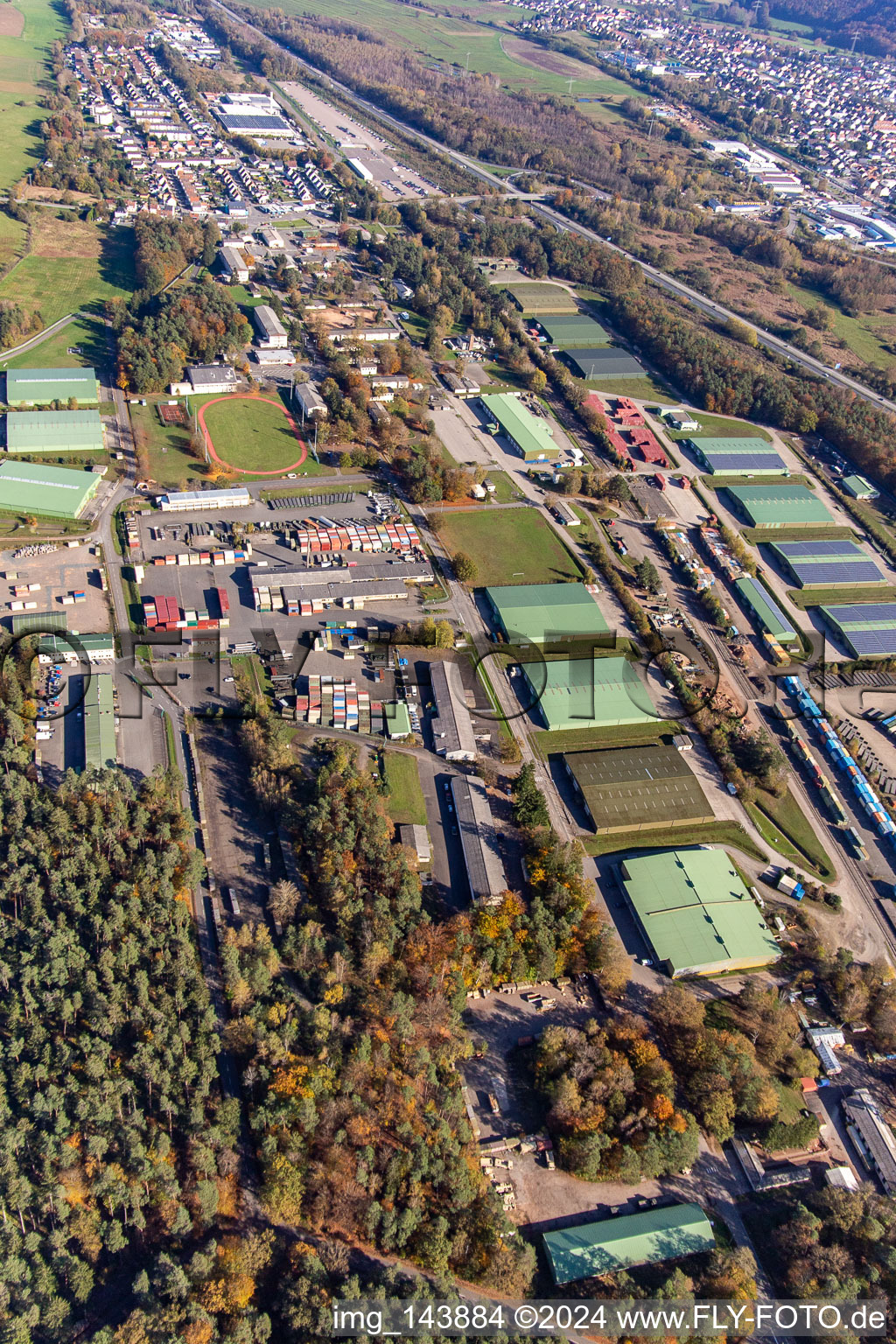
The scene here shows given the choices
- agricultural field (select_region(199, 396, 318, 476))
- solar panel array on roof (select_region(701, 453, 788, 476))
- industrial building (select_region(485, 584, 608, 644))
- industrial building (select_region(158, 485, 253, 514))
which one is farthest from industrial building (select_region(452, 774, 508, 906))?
solar panel array on roof (select_region(701, 453, 788, 476))

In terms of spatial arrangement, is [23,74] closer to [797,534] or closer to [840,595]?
[797,534]

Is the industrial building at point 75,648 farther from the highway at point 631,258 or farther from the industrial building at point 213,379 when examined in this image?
the highway at point 631,258

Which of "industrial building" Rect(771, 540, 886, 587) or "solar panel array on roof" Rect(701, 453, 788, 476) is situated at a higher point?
"solar panel array on roof" Rect(701, 453, 788, 476)

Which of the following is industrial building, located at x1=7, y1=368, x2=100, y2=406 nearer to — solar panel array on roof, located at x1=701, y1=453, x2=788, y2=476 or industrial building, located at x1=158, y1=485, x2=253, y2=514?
industrial building, located at x1=158, y1=485, x2=253, y2=514

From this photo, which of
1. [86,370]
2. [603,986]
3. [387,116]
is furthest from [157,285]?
[387,116]

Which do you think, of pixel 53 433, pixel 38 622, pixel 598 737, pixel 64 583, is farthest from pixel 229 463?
pixel 598 737

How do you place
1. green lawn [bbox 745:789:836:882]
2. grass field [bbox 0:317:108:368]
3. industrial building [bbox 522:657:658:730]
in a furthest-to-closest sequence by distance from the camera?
grass field [bbox 0:317:108:368]
industrial building [bbox 522:657:658:730]
green lawn [bbox 745:789:836:882]
